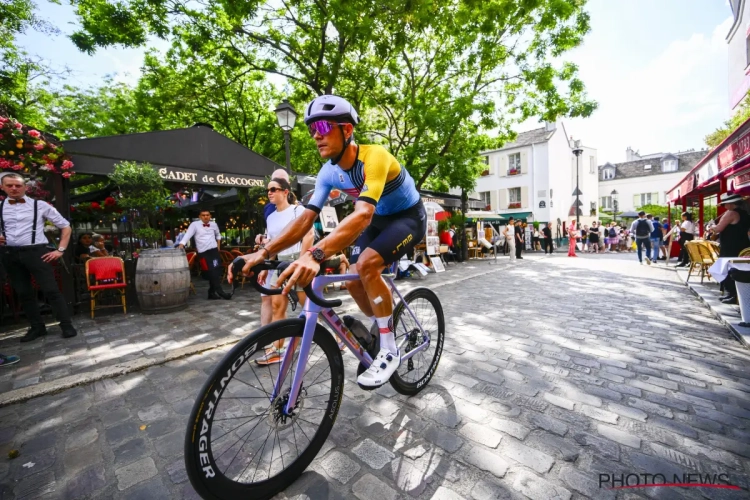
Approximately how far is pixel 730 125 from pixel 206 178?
33.3 meters

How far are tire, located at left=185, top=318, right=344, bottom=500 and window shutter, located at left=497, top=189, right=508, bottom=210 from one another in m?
33.2

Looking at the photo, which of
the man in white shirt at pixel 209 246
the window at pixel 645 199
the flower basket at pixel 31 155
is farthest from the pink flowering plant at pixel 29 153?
the window at pixel 645 199

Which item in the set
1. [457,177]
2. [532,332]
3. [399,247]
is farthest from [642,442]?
[457,177]

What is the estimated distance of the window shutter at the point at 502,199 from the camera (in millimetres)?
32094

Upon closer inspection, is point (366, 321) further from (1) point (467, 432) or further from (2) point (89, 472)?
(2) point (89, 472)

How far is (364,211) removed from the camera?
1.92 m

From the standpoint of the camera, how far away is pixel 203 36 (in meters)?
10.3

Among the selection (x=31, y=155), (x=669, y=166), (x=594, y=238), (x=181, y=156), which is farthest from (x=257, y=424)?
(x=669, y=166)

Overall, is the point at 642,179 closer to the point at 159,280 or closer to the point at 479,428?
A: the point at 479,428

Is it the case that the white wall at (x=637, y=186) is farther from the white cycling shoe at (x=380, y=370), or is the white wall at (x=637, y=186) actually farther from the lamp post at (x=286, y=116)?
the white cycling shoe at (x=380, y=370)

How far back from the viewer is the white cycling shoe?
6.94 feet

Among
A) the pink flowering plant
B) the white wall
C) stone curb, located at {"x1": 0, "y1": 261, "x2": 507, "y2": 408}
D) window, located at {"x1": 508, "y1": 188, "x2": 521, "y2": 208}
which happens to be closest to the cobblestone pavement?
stone curb, located at {"x1": 0, "y1": 261, "x2": 507, "y2": 408}

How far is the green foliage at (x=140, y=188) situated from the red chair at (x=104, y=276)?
0.97m

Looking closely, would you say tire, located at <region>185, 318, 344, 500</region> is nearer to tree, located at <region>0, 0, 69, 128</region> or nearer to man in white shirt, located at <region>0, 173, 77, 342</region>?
man in white shirt, located at <region>0, 173, 77, 342</region>
